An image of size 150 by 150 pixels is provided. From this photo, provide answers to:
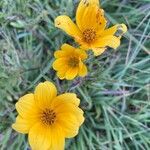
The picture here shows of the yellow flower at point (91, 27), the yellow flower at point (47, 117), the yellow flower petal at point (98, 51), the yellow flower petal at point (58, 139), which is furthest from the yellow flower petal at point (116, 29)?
the yellow flower petal at point (58, 139)

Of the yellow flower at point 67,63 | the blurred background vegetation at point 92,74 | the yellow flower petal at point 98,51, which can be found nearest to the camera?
the yellow flower petal at point 98,51

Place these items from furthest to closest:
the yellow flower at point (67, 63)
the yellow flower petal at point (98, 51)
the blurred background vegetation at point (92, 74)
Result: the blurred background vegetation at point (92, 74) → the yellow flower at point (67, 63) → the yellow flower petal at point (98, 51)

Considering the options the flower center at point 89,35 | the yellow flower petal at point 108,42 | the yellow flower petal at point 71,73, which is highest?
the flower center at point 89,35

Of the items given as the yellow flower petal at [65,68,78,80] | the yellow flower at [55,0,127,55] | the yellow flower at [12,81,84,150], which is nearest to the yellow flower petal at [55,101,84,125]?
the yellow flower at [12,81,84,150]

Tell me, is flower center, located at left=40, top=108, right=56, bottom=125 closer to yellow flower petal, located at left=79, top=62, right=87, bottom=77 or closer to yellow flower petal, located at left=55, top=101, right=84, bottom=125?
yellow flower petal, located at left=55, top=101, right=84, bottom=125

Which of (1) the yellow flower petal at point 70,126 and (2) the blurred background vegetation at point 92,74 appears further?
(2) the blurred background vegetation at point 92,74

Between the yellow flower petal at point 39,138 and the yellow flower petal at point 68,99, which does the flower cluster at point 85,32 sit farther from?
the yellow flower petal at point 39,138

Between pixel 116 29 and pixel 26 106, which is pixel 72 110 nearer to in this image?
pixel 26 106


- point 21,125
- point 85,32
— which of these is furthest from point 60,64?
point 21,125

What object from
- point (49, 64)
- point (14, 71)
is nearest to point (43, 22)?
point (49, 64)
